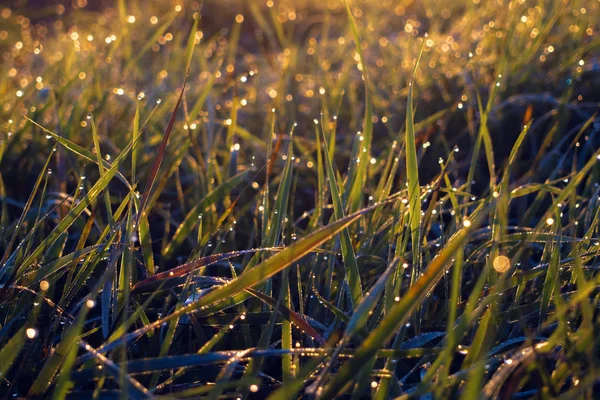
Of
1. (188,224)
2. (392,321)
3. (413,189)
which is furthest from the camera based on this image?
(188,224)

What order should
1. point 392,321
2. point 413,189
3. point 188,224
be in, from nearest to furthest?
1. point 392,321
2. point 413,189
3. point 188,224

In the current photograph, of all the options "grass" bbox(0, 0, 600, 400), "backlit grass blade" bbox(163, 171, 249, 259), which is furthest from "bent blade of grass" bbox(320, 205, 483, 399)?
"backlit grass blade" bbox(163, 171, 249, 259)

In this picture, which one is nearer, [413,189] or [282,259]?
[282,259]

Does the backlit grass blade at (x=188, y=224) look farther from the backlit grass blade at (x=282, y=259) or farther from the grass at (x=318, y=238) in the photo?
the backlit grass blade at (x=282, y=259)

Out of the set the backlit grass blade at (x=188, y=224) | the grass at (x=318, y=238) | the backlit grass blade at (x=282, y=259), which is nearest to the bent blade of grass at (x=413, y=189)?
the grass at (x=318, y=238)

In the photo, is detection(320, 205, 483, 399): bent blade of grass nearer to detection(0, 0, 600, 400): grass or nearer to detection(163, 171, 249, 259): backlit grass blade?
detection(0, 0, 600, 400): grass

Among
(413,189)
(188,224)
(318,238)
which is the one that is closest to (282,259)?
(318,238)

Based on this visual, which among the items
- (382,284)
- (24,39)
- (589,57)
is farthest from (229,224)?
(24,39)

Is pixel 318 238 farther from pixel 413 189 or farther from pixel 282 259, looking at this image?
pixel 413 189
